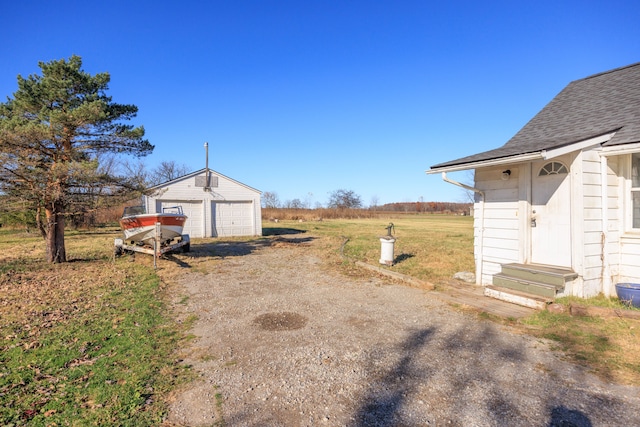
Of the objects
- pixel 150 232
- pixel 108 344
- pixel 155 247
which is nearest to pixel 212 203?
pixel 150 232

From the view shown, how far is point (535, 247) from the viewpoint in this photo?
254 inches

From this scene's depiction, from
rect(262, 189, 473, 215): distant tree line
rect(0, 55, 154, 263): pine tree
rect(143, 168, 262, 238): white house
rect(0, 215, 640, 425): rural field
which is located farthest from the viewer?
rect(262, 189, 473, 215): distant tree line

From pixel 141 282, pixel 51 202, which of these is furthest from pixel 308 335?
pixel 51 202

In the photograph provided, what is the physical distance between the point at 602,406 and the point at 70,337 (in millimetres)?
6072

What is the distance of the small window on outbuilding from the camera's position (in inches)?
237

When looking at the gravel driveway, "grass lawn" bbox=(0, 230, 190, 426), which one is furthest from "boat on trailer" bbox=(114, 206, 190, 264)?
the gravel driveway

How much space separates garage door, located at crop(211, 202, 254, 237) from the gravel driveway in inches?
570

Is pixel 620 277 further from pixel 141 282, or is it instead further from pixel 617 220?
pixel 141 282

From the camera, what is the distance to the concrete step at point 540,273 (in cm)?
550

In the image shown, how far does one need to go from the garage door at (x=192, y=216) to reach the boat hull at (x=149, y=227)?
→ 280 inches

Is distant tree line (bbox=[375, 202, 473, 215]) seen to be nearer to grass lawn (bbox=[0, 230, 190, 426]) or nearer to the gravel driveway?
grass lawn (bbox=[0, 230, 190, 426])

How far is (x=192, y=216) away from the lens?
64.1 feet

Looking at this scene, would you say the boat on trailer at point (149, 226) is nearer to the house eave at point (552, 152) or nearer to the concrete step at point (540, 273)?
the house eave at point (552, 152)

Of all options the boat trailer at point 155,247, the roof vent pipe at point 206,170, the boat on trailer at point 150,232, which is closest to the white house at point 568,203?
the boat trailer at point 155,247
